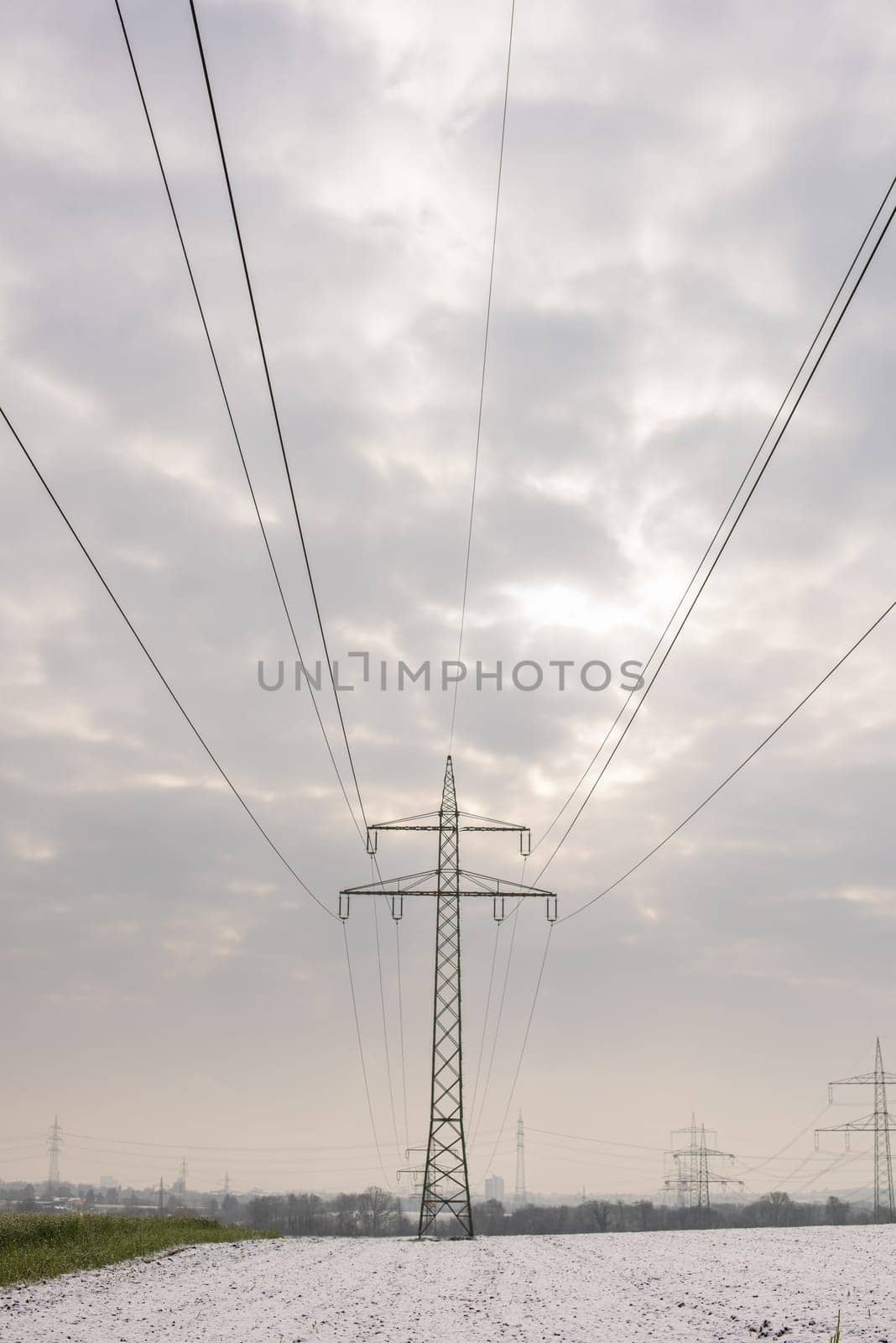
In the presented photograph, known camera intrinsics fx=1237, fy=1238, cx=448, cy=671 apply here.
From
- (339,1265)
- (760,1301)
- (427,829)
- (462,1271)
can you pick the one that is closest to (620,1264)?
(462,1271)

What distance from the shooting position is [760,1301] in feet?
75.7

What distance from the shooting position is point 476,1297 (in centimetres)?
2512

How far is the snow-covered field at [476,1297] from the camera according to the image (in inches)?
757

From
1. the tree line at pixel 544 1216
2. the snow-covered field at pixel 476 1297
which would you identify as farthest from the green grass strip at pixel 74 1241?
the tree line at pixel 544 1216

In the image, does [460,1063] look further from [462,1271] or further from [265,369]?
[265,369]

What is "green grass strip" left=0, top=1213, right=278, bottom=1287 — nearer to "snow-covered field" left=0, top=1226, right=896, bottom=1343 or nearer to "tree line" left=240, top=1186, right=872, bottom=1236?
"snow-covered field" left=0, top=1226, right=896, bottom=1343

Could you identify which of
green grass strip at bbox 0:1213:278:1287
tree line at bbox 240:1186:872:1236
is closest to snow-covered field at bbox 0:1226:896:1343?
green grass strip at bbox 0:1213:278:1287

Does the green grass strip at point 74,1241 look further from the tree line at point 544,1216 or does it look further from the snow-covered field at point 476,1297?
the tree line at point 544,1216

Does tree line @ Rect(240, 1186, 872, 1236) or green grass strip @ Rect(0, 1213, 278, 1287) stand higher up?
green grass strip @ Rect(0, 1213, 278, 1287)

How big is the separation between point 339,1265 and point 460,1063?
720 inches

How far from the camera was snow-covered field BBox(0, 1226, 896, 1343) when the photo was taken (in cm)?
1923

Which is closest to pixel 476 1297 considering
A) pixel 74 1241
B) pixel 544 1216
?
pixel 74 1241

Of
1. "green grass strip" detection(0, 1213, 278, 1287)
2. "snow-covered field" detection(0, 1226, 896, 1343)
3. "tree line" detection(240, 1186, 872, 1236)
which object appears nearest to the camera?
"snow-covered field" detection(0, 1226, 896, 1343)

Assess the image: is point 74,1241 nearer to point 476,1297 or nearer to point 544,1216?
point 476,1297
